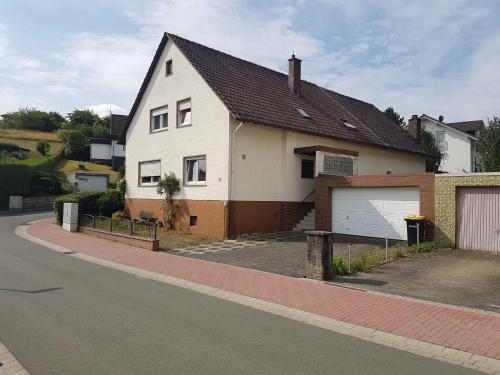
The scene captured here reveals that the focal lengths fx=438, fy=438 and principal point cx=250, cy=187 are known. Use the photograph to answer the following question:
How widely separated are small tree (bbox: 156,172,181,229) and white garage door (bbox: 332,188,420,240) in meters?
7.44

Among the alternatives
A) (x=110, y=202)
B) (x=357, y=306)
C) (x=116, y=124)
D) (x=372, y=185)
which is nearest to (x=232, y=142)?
(x=372, y=185)

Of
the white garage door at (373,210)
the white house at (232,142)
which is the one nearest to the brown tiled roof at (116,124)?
the white house at (232,142)

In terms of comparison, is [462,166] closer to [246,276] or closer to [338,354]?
[246,276]

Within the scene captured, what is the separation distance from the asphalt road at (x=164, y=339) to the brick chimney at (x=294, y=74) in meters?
18.1

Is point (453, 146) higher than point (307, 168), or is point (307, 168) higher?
point (453, 146)

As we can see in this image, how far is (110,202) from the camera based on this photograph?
26.0 metres

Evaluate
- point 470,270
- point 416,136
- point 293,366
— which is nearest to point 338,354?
point 293,366

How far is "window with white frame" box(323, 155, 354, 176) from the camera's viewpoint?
20422 mm

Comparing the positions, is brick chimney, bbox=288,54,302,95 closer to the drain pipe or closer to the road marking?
the drain pipe

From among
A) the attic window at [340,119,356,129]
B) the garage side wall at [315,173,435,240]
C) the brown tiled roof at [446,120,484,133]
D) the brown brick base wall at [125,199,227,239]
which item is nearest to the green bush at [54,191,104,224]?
the brown brick base wall at [125,199,227,239]

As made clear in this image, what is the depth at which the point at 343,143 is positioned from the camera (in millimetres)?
23000

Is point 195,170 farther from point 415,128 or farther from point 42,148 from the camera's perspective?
point 42,148

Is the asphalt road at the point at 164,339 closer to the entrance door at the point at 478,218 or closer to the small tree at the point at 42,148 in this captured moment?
the entrance door at the point at 478,218

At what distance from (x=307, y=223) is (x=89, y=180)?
104 feet
